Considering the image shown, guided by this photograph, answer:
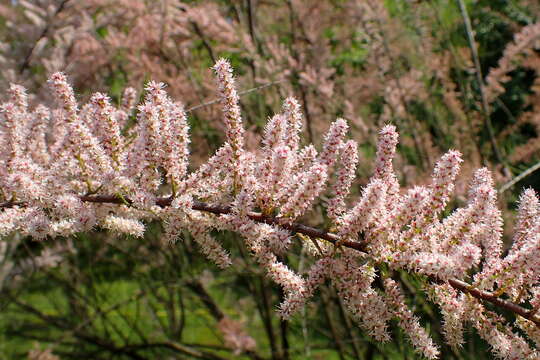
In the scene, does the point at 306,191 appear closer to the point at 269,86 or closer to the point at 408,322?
the point at 408,322

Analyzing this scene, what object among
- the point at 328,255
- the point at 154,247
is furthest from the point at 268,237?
the point at 154,247

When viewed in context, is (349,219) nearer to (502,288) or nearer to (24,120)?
(502,288)

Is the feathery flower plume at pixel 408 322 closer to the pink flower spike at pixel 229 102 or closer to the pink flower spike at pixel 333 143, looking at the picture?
the pink flower spike at pixel 333 143

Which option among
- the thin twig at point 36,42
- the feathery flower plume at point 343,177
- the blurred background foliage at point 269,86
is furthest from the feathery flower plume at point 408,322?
the thin twig at point 36,42

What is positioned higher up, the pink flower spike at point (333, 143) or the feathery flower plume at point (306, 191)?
the pink flower spike at point (333, 143)

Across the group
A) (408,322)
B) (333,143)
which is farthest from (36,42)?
(408,322)

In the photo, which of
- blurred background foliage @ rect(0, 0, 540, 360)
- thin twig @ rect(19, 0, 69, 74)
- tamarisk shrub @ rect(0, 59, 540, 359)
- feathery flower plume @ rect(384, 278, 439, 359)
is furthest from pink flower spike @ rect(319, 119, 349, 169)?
thin twig @ rect(19, 0, 69, 74)

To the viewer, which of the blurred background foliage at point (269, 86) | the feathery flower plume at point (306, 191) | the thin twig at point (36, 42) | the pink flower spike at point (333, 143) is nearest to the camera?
the feathery flower plume at point (306, 191)
